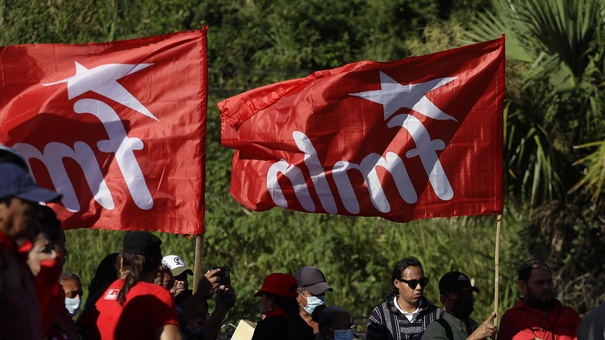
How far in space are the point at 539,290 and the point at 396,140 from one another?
1591 millimetres

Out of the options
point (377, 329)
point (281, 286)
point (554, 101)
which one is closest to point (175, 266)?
point (281, 286)

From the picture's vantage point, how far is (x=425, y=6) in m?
18.2

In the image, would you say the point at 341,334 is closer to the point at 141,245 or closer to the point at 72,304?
the point at 72,304

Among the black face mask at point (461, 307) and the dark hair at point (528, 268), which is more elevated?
the dark hair at point (528, 268)

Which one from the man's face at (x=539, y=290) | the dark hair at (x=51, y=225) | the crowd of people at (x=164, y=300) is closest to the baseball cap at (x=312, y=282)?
the crowd of people at (x=164, y=300)

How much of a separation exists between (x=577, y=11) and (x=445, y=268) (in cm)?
405

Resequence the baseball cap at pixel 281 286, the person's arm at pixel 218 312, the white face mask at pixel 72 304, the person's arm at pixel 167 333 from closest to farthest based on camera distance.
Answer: the person's arm at pixel 167 333, the person's arm at pixel 218 312, the baseball cap at pixel 281 286, the white face mask at pixel 72 304

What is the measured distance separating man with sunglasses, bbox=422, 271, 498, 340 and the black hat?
6.85ft

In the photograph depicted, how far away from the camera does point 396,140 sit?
7988mm

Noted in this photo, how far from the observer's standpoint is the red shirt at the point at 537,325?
6.94 m

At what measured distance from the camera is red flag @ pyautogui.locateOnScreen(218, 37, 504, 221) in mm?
7930

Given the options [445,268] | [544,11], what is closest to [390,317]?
[544,11]

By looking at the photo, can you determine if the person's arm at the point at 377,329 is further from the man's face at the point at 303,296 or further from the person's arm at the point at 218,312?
the person's arm at the point at 218,312

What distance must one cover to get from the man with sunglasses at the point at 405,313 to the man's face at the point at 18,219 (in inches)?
149
